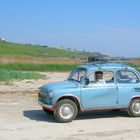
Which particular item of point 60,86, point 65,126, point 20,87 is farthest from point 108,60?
point 20,87

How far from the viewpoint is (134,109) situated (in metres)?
14.3

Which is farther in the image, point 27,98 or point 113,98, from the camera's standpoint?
point 27,98

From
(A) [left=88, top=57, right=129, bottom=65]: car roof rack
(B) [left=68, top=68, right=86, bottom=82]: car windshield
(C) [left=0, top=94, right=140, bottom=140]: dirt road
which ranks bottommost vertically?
(C) [left=0, top=94, right=140, bottom=140]: dirt road

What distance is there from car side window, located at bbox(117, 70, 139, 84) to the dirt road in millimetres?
1163

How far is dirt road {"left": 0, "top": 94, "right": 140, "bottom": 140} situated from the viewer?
11328 mm

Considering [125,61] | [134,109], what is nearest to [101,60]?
[125,61]

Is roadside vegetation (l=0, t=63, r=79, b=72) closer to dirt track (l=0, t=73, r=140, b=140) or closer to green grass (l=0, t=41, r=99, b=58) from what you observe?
green grass (l=0, t=41, r=99, b=58)

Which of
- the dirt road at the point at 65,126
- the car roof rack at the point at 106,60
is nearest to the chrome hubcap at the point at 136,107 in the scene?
the dirt road at the point at 65,126

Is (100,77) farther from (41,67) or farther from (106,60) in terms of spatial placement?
(41,67)

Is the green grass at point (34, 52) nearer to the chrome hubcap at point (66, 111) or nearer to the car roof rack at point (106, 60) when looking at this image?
the car roof rack at point (106, 60)

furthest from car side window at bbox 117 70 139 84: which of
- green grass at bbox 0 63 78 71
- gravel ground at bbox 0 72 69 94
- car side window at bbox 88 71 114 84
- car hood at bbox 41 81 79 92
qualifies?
green grass at bbox 0 63 78 71

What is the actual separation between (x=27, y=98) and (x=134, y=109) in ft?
22.1

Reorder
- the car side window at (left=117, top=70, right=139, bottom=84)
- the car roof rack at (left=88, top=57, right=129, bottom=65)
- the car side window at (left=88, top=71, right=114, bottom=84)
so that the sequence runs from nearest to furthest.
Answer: the car side window at (left=88, top=71, right=114, bottom=84)
the car side window at (left=117, top=70, right=139, bottom=84)
the car roof rack at (left=88, top=57, right=129, bottom=65)

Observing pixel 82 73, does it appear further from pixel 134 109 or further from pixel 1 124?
pixel 1 124
